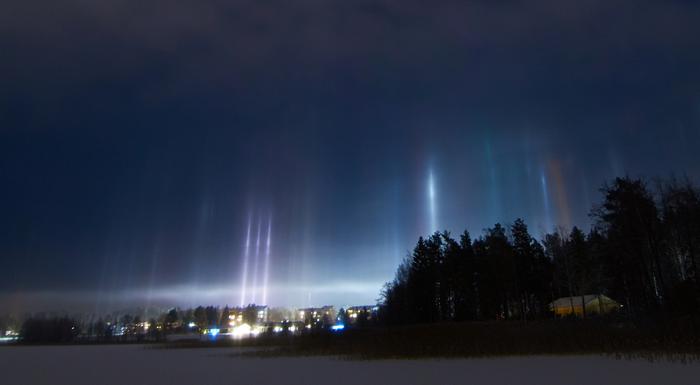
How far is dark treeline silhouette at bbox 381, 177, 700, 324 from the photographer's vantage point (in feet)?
140

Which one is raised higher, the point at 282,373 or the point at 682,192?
the point at 682,192

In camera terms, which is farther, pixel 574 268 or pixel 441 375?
pixel 574 268

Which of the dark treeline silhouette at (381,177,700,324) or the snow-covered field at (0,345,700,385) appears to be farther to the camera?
the dark treeline silhouette at (381,177,700,324)

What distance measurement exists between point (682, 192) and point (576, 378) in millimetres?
35124

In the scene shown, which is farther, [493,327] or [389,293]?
[389,293]

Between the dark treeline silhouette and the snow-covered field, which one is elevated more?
the dark treeline silhouette

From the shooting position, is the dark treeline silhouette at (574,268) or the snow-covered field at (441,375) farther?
the dark treeline silhouette at (574,268)

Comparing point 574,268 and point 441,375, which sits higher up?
point 574,268

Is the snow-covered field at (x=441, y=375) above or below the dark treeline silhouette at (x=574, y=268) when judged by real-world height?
below

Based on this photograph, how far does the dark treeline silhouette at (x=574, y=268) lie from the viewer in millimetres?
42625

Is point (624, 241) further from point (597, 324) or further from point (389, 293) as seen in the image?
point (389, 293)

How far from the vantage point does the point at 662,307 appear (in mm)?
38312

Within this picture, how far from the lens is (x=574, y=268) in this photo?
205ft

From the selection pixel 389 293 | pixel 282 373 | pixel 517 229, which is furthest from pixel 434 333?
pixel 389 293
